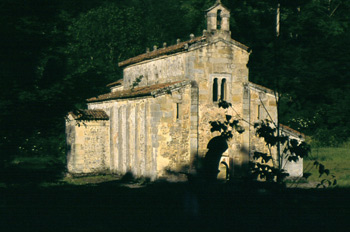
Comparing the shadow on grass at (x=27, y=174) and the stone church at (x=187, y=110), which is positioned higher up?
the stone church at (x=187, y=110)

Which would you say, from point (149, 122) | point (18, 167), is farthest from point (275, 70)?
point (149, 122)

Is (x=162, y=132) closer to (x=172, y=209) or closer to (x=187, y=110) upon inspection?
(x=187, y=110)

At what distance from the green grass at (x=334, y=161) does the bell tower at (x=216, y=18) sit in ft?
25.5

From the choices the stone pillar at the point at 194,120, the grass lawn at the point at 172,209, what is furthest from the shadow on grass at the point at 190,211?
the stone pillar at the point at 194,120

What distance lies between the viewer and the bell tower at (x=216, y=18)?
24.3 m

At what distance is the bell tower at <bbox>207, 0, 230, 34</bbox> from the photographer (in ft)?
79.9

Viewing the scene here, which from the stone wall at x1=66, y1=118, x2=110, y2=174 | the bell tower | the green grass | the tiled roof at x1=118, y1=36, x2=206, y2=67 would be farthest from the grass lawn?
the stone wall at x1=66, y1=118, x2=110, y2=174

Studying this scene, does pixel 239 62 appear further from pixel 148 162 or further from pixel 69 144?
pixel 69 144

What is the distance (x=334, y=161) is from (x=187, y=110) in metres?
9.93

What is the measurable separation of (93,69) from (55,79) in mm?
1109

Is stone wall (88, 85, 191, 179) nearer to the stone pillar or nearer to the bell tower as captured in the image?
the stone pillar

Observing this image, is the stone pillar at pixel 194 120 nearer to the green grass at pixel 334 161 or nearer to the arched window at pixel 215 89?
the arched window at pixel 215 89

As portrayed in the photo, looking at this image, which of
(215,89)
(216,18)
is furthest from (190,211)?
(216,18)

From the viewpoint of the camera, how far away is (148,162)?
23672 mm
